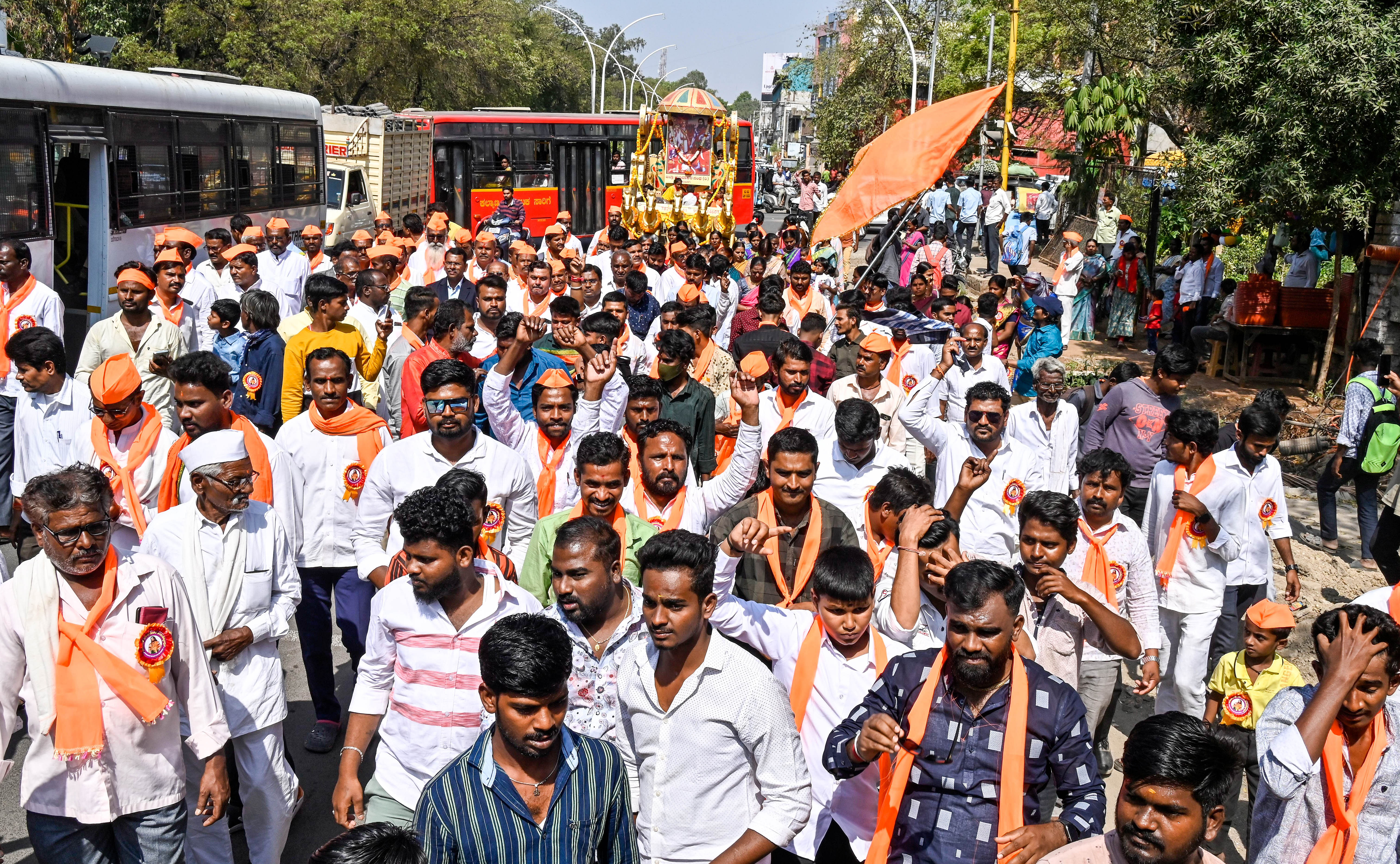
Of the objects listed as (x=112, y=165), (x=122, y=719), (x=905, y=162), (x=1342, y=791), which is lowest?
(x=1342, y=791)

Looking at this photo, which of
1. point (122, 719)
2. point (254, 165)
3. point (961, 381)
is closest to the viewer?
point (122, 719)

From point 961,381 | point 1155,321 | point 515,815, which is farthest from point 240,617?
point 1155,321

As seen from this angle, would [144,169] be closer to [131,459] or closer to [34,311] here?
[34,311]

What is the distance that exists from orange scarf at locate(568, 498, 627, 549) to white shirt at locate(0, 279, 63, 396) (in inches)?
178

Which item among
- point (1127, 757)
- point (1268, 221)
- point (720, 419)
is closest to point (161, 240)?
point (720, 419)

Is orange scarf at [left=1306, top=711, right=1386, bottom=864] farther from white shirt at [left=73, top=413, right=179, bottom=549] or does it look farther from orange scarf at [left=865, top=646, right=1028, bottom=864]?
white shirt at [left=73, top=413, right=179, bottom=549]

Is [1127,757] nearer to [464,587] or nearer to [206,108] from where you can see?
[464,587]

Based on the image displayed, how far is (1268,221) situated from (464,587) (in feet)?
33.5

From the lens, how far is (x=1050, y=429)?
23.1 feet

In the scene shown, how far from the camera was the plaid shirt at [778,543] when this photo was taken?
16.1ft

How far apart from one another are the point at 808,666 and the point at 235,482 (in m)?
2.15

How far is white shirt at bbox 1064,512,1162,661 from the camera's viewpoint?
17.2 feet

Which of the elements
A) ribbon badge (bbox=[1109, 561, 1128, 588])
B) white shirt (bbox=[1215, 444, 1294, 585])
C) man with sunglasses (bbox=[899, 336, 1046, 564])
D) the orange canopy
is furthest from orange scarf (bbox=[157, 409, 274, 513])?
the orange canopy

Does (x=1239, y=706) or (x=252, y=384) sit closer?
(x=1239, y=706)
